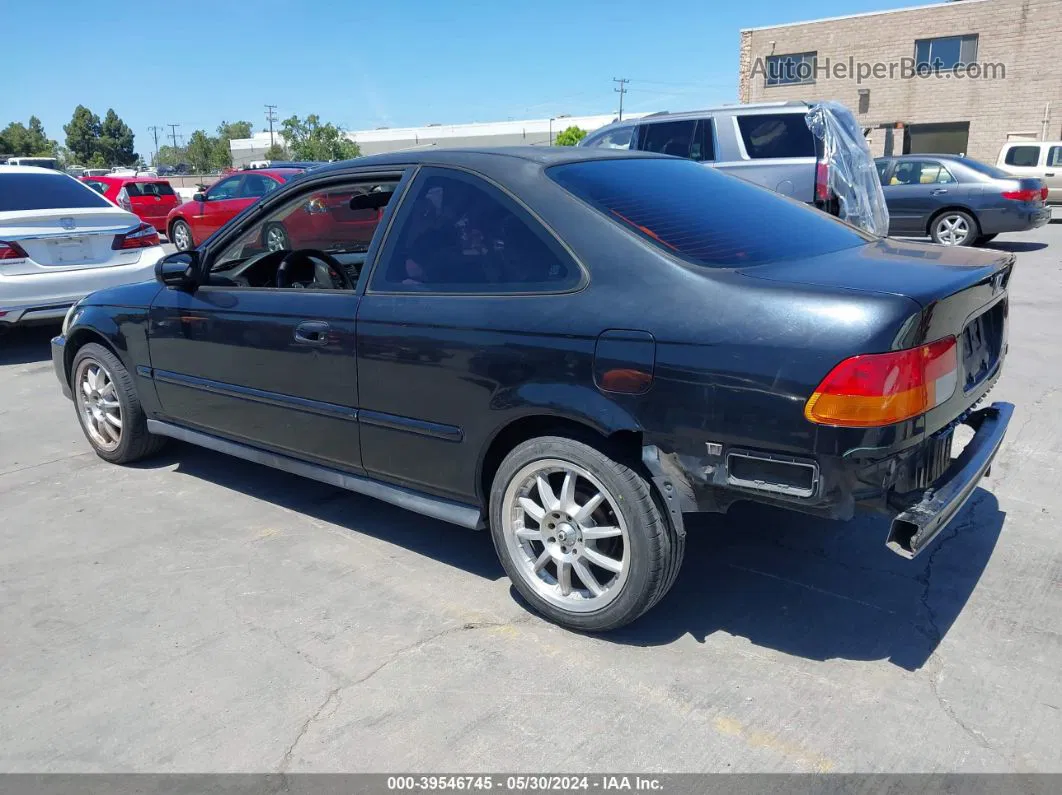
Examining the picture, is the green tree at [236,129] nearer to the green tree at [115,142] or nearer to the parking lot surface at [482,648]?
the green tree at [115,142]

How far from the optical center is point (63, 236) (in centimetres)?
767

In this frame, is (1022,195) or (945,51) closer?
(1022,195)

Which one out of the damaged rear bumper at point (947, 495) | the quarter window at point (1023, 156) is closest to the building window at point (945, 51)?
the quarter window at point (1023, 156)

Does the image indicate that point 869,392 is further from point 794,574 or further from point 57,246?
point 57,246

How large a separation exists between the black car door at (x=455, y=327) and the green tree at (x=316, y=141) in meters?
54.7

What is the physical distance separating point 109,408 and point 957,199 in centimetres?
1298

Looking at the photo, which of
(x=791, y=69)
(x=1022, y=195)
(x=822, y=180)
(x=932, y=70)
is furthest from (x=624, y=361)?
(x=791, y=69)

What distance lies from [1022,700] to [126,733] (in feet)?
9.13

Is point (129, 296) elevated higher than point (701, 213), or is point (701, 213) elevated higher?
point (701, 213)

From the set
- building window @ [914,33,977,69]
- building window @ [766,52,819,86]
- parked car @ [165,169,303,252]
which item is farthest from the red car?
building window @ [766,52,819,86]

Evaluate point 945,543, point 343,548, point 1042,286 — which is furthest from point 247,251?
point 1042,286

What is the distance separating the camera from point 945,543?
3.77 metres

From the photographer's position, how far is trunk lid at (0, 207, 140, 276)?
24.3ft

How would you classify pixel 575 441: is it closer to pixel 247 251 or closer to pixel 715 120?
pixel 247 251
